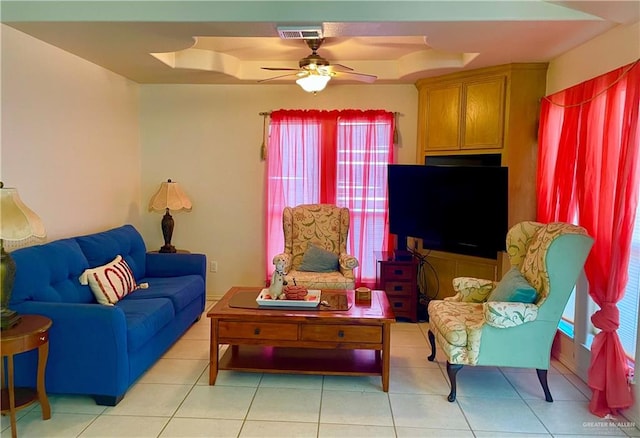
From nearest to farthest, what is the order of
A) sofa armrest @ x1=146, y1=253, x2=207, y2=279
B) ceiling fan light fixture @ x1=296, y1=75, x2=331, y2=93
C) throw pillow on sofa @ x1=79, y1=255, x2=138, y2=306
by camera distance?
throw pillow on sofa @ x1=79, y1=255, x2=138, y2=306, ceiling fan light fixture @ x1=296, y1=75, x2=331, y2=93, sofa armrest @ x1=146, y1=253, x2=207, y2=279

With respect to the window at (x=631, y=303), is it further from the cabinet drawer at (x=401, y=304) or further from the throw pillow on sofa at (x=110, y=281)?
the throw pillow on sofa at (x=110, y=281)

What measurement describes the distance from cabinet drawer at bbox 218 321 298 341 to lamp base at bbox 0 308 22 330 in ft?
3.87

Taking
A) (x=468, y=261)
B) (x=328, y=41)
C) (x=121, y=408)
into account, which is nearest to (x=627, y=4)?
(x=328, y=41)

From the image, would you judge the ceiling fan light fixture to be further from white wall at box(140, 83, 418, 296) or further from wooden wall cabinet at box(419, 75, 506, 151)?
wooden wall cabinet at box(419, 75, 506, 151)

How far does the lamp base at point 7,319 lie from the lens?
2482 millimetres

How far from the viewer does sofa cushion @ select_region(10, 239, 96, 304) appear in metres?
2.87

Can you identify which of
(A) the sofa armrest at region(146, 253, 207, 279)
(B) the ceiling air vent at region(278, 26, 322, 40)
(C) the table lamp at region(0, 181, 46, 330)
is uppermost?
(B) the ceiling air vent at region(278, 26, 322, 40)

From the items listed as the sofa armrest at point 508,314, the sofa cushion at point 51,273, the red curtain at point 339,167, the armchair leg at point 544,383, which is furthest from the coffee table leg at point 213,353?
the armchair leg at point 544,383

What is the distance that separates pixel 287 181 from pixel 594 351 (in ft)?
10.8

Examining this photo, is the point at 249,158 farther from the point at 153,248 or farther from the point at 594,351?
the point at 594,351

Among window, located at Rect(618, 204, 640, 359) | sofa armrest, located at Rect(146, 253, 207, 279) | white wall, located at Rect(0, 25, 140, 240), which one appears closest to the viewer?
window, located at Rect(618, 204, 640, 359)

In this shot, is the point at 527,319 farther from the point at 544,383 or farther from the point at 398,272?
the point at 398,272

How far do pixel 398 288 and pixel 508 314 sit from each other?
173 centimetres

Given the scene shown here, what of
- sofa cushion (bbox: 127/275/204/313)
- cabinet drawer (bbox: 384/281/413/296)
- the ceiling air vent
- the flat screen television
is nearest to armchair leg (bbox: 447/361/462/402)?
the flat screen television
